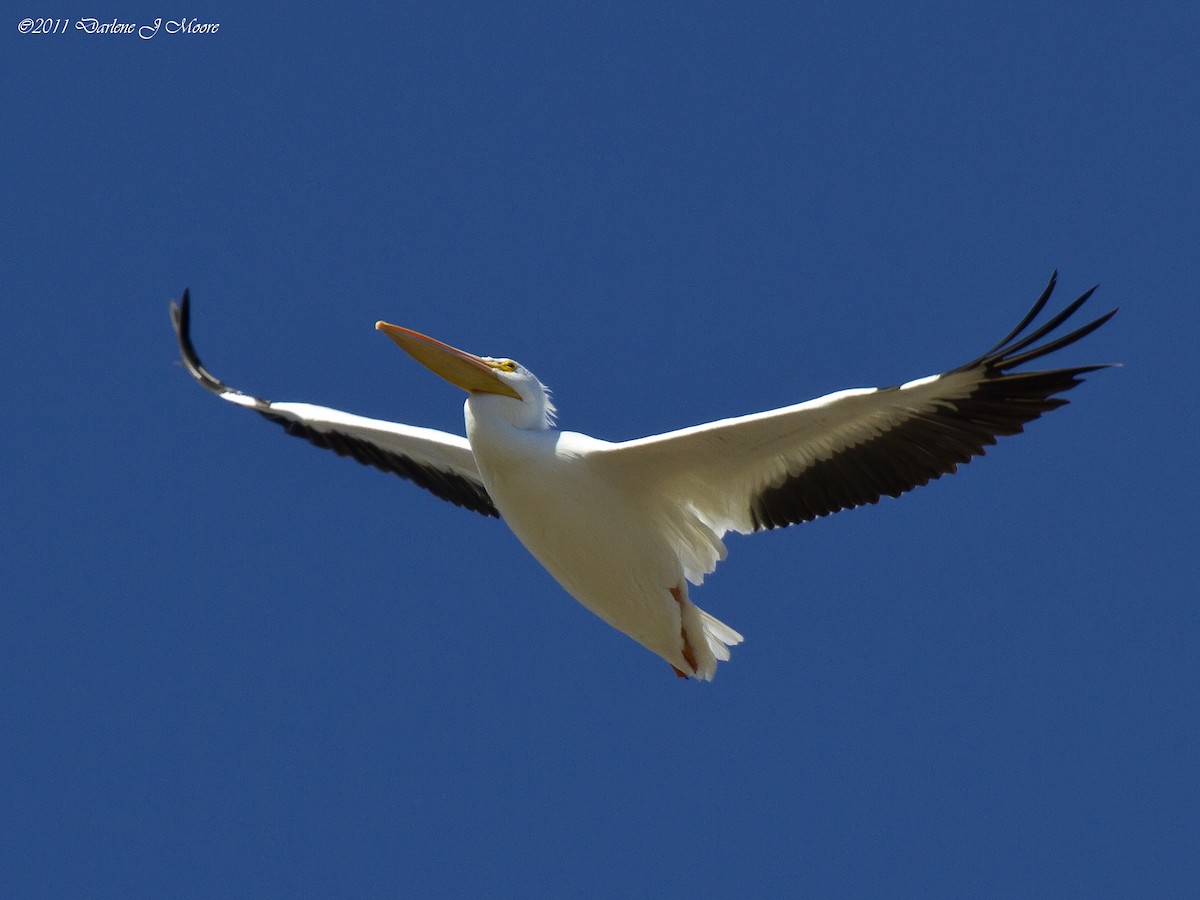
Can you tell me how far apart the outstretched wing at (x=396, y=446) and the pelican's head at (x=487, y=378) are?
823mm

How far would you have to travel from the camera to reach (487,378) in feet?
32.0

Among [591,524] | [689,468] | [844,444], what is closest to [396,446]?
[591,524]

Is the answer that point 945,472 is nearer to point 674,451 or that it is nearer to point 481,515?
point 674,451

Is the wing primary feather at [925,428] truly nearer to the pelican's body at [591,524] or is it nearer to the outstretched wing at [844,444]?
the outstretched wing at [844,444]

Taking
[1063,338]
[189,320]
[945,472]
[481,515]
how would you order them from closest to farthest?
[1063,338] < [945,472] < [481,515] < [189,320]

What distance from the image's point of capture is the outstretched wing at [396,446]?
1067cm

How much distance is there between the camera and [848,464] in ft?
31.1

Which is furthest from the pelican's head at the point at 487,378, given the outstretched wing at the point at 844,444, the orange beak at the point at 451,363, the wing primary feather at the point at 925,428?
the wing primary feather at the point at 925,428

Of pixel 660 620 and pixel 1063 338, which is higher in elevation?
pixel 1063 338

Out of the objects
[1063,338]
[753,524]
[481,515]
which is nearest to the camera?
[1063,338]

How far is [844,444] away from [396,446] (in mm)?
3040

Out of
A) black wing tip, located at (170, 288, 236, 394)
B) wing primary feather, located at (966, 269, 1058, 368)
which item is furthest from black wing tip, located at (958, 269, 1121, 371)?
black wing tip, located at (170, 288, 236, 394)

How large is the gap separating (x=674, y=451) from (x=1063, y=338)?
7.16 ft

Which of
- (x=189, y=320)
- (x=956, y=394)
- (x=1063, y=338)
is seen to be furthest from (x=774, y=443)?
(x=189, y=320)
